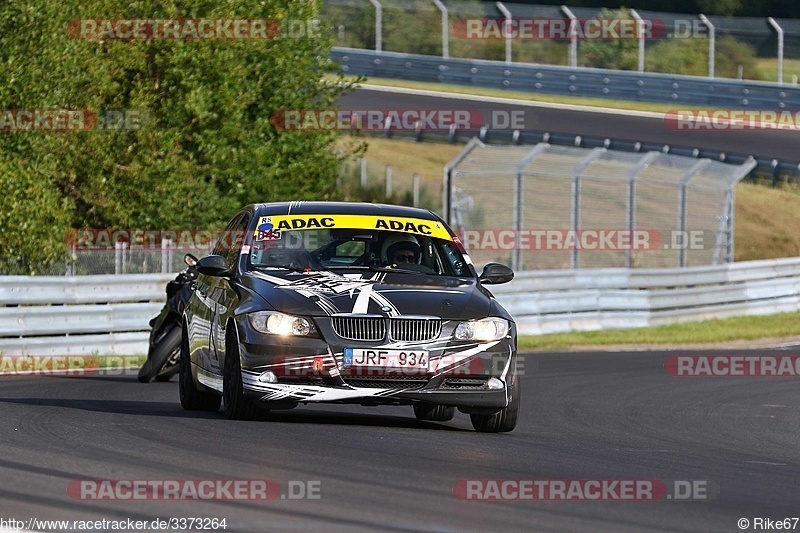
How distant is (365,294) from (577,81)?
33403 millimetres

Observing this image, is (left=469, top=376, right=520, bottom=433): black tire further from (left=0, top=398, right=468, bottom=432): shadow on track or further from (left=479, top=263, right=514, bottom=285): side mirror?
(left=479, top=263, right=514, bottom=285): side mirror

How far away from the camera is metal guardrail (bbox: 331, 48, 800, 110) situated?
3981 centimetres

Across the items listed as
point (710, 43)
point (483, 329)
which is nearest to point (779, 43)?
point (710, 43)

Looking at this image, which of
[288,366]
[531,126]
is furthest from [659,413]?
[531,126]

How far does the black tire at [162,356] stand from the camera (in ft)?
48.6

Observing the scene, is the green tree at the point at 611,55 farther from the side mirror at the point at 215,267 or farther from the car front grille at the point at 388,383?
the car front grille at the point at 388,383

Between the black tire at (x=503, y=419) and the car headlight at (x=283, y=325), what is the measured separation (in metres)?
1.47

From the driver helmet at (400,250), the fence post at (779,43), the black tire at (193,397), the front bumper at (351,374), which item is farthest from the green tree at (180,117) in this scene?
the fence post at (779,43)

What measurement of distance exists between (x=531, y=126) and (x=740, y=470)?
103 ft

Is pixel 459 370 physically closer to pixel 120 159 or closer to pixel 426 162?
pixel 120 159

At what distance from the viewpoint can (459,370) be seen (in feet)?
32.5

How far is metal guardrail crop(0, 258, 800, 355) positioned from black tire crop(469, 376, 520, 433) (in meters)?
8.29

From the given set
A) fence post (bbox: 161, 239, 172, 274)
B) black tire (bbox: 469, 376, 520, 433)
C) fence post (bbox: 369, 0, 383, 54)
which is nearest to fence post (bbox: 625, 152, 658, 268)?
fence post (bbox: 161, 239, 172, 274)

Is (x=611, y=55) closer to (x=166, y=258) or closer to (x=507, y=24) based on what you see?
(x=507, y=24)
